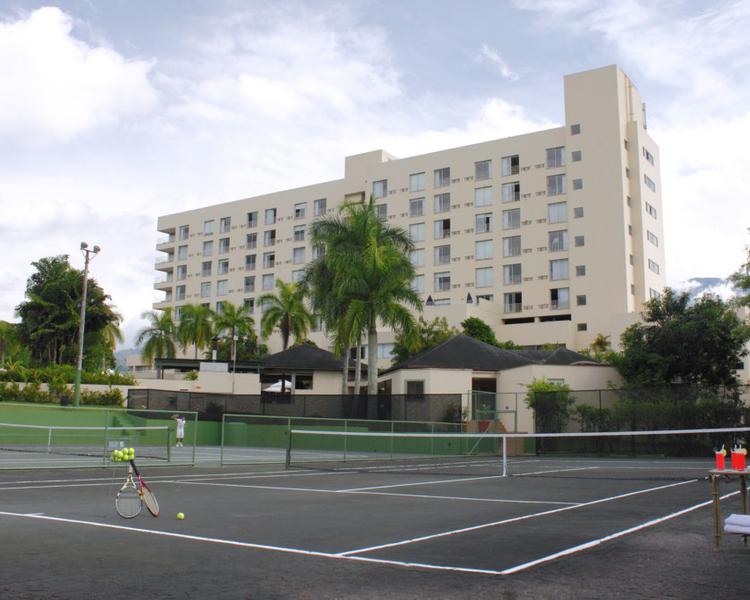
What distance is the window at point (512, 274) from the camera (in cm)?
8094

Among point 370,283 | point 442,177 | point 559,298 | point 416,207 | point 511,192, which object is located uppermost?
point 442,177

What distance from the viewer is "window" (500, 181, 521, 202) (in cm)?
8231

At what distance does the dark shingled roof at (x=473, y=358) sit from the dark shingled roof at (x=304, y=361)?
7.35m

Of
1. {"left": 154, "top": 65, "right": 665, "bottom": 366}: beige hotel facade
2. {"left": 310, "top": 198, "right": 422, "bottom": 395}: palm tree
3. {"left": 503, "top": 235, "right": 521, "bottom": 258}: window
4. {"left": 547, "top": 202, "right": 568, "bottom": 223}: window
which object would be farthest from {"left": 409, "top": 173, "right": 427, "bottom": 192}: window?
{"left": 310, "top": 198, "right": 422, "bottom": 395}: palm tree

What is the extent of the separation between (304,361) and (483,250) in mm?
32150

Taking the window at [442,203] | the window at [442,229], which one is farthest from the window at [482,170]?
the window at [442,229]

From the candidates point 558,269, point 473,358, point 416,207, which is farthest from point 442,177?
point 473,358

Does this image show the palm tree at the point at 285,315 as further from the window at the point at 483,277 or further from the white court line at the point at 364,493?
the white court line at the point at 364,493

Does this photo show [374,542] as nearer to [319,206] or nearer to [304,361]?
[304,361]

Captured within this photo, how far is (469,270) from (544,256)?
8.47 meters

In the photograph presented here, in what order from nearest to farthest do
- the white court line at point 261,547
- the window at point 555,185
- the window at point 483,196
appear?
1. the white court line at point 261,547
2. the window at point 555,185
3. the window at point 483,196

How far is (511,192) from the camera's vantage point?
82.7 m

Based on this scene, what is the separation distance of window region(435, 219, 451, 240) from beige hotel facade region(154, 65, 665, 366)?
0.12m

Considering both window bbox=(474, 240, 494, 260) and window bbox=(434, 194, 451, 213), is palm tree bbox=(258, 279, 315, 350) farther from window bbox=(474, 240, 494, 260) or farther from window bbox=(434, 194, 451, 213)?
window bbox=(434, 194, 451, 213)
